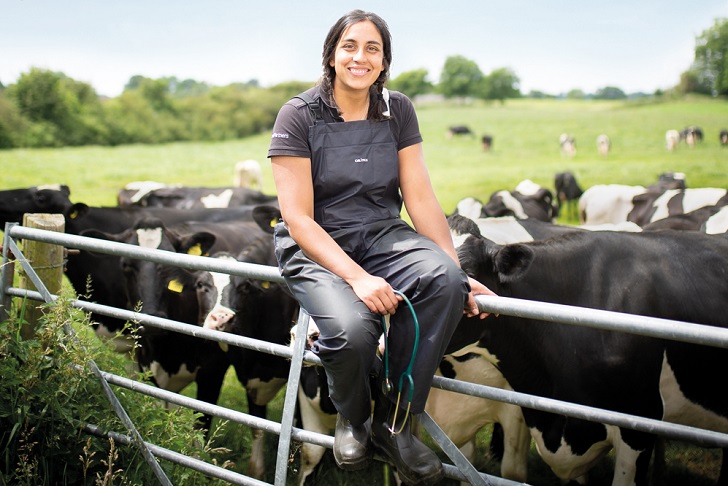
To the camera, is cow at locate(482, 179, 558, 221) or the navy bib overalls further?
cow at locate(482, 179, 558, 221)

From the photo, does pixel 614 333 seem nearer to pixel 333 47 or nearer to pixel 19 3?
pixel 333 47

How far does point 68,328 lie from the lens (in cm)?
324

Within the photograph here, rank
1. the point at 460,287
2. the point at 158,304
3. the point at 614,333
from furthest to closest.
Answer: the point at 158,304 → the point at 614,333 → the point at 460,287

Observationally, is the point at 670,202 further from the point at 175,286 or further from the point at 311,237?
the point at 311,237

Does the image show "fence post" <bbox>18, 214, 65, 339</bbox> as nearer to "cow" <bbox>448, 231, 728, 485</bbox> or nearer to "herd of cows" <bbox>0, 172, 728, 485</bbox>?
"herd of cows" <bbox>0, 172, 728, 485</bbox>

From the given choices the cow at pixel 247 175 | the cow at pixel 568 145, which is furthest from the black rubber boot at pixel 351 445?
the cow at pixel 568 145

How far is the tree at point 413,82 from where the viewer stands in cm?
3934

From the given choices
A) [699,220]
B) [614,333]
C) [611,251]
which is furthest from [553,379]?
[699,220]

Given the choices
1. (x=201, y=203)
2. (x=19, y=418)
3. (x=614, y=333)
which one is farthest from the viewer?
(x=201, y=203)

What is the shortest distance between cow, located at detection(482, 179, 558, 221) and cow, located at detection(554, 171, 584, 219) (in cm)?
695

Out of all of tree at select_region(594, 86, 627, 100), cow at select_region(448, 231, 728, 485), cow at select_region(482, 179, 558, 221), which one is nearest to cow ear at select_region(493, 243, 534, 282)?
cow at select_region(448, 231, 728, 485)

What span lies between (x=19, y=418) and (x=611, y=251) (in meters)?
3.37

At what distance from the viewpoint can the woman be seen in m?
2.25

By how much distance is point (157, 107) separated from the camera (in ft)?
192
